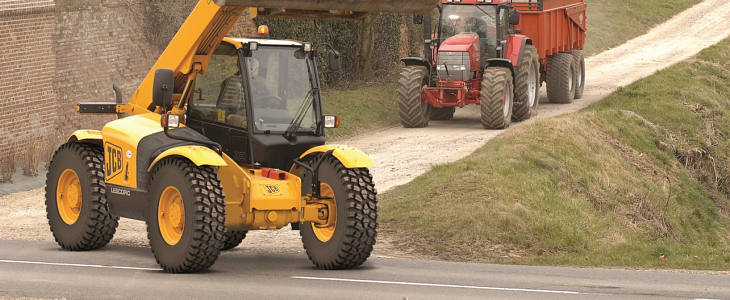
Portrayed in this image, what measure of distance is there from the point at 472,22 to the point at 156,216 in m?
14.6

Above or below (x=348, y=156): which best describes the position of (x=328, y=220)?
below

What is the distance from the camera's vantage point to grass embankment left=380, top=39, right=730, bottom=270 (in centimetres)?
1580

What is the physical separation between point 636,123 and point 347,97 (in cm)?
729

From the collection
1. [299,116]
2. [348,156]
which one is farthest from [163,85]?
[348,156]

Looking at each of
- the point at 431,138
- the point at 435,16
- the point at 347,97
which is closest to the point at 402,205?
the point at 431,138

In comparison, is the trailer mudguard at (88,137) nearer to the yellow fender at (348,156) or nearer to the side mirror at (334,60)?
the yellow fender at (348,156)

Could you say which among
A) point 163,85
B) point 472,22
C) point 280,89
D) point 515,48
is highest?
point 472,22

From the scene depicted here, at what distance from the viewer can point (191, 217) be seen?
38.3 ft

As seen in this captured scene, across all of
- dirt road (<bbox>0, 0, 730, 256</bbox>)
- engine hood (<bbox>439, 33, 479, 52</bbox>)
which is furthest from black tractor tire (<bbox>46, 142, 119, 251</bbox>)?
engine hood (<bbox>439, 33, 479, 52</bbox>)

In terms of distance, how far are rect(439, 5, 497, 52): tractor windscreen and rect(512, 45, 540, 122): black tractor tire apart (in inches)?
34.4

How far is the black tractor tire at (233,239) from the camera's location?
14320 millimetres

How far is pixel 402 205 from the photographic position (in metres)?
17.5

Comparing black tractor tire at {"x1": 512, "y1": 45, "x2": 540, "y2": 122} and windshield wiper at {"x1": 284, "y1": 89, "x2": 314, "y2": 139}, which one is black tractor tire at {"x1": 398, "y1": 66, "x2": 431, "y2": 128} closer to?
black tractor tire at {"x1": 512, "y1": 45, "x2": 540, "y2": 122}

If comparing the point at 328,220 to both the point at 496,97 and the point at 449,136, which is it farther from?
the point at 496,97
